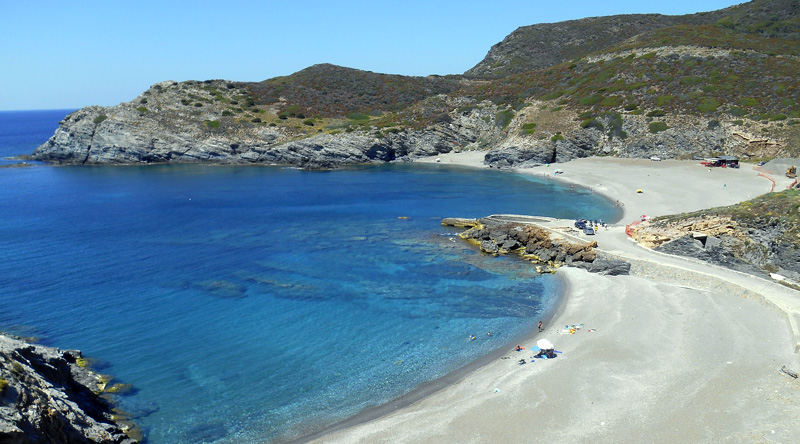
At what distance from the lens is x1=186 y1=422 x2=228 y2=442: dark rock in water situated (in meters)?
23.5

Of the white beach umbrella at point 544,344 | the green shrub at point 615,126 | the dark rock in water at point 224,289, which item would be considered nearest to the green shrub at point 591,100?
the green shrub at point 615,126

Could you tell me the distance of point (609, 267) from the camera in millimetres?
43031

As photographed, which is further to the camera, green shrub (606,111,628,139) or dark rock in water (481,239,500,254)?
green shrub (606,111,628,139)

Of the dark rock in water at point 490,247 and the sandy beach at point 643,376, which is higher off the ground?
the dark rock in water at point 490,247

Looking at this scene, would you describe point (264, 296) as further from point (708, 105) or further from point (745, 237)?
point (708, 105)

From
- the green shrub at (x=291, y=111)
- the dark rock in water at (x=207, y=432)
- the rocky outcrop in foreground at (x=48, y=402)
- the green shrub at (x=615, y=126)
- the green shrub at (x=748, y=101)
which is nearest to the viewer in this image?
the rocky outcrop in foreground at (x=48, y=402)

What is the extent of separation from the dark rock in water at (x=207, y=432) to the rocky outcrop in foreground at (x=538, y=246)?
28797 millimetres

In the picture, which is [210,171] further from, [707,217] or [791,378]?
[791,378]

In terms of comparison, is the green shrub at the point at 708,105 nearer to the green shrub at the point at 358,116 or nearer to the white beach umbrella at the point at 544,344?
the green shrub at the point at 358,116

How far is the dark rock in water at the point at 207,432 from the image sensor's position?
77.0 ft

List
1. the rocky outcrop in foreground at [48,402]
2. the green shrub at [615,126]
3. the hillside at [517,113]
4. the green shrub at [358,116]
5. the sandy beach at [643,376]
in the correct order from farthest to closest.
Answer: the green shrub at [358,116]
the green shrub at [615,126]
the hillside at [517,113]
the sandy beach at [643,376]
the rocky outcrop in foreground at [48,402]

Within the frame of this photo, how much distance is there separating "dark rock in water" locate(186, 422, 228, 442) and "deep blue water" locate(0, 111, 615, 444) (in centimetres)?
7

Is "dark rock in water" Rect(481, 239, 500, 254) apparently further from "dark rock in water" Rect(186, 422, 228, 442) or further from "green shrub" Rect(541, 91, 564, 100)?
"green shrub" Rect(541, 91, 564, 100)

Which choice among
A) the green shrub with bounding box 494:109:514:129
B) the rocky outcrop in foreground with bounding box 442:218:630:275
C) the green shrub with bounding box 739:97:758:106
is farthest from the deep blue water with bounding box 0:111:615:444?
the green shrub with bounding box 739:97:758:106
